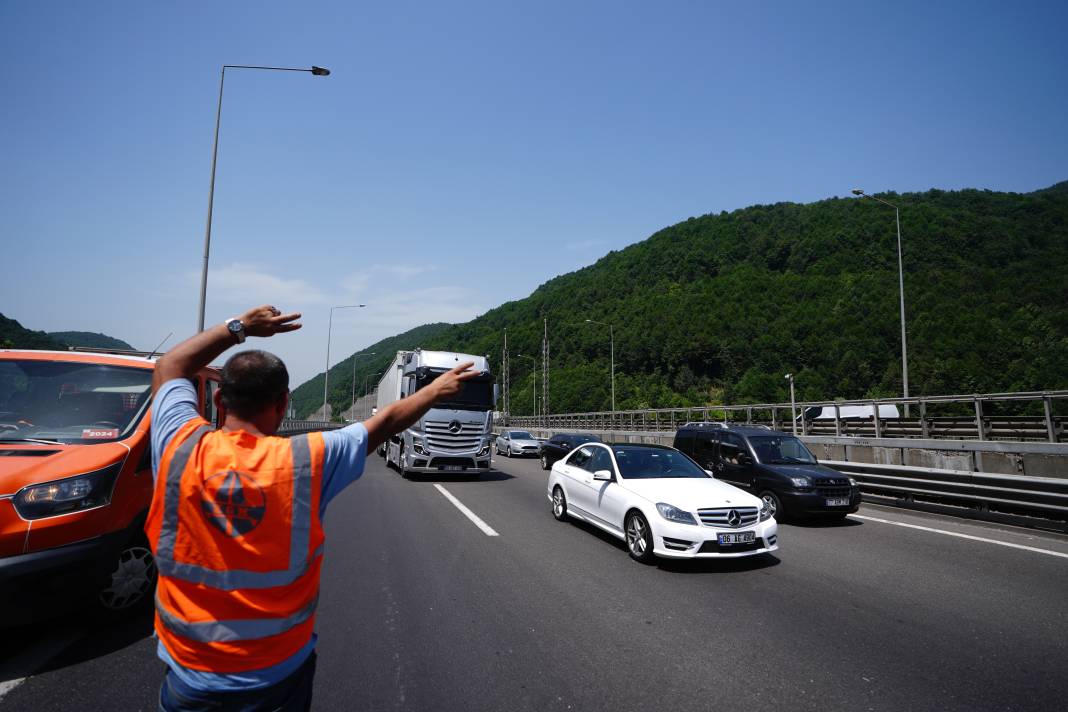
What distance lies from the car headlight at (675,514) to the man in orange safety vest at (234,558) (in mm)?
5835

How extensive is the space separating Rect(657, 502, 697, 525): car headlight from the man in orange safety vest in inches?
230

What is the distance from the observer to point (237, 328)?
2234 millimetres

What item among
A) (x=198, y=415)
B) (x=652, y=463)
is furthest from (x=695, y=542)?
(x=198, y=415)

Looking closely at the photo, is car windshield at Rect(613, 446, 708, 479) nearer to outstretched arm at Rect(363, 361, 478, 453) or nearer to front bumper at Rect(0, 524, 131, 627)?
front bumper at Rect(0, 524, 131, 627)

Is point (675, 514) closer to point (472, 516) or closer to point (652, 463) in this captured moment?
point (652, 463)

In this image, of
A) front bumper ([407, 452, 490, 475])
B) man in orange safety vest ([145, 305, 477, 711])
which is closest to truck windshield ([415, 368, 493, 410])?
front bumper ([407, 452, 490, 475])

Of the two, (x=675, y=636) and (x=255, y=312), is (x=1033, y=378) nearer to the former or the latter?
(x=675, y=636)

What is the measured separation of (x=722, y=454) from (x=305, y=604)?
11.0 m

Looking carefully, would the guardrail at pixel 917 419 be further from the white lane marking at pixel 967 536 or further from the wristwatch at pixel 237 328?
the wristwatch at pixel 237 328

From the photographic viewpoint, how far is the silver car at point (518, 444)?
92.2 ft

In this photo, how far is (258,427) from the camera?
2021 mm

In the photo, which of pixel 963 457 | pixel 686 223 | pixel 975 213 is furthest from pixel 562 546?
pixel 686 223

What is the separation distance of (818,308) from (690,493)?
6909 cm

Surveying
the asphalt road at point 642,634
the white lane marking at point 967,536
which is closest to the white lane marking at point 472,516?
the asphalt road at point 642,634
